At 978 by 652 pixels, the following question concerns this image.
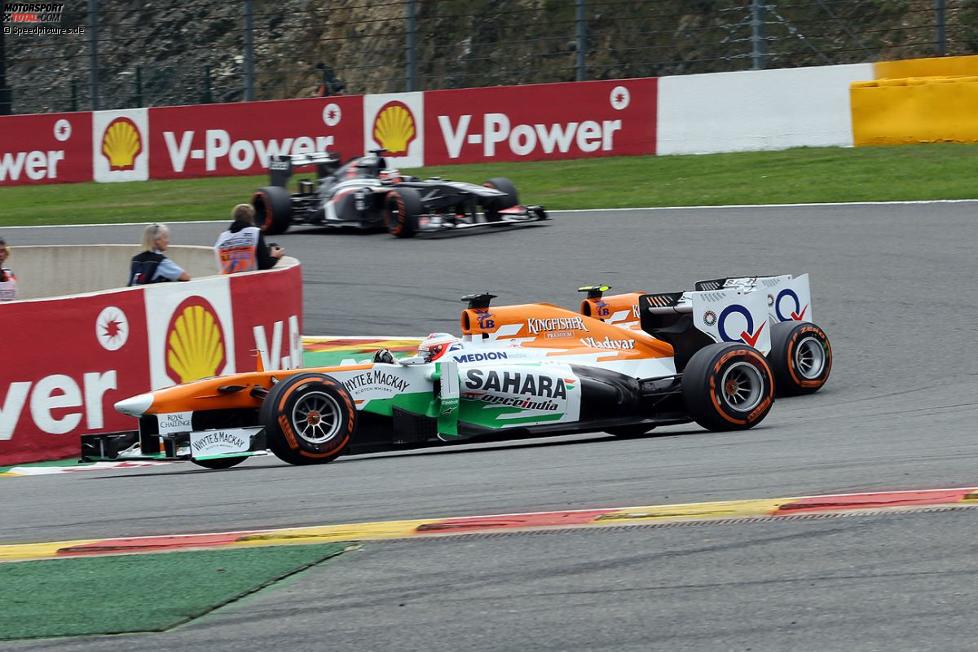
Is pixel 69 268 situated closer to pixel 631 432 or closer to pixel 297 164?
pixel 297 164

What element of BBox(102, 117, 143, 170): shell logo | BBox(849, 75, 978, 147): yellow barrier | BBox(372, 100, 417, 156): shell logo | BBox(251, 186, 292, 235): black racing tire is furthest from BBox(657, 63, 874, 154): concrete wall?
BBox(102, 117, 143, 170): shell logo

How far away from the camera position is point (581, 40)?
2166 cm

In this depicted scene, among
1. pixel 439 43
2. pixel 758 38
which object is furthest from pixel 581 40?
pixel 439 43

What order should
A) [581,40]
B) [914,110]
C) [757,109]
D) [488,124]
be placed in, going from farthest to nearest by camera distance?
[581,40]
[488,124]
[757,109]
[914,110]

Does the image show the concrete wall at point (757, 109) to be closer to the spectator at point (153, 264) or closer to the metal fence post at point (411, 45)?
the metal fence post at point (411, 45)

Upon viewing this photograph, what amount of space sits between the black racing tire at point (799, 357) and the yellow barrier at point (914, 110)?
956 cm

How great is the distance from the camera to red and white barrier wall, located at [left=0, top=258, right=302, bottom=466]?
9.23 m

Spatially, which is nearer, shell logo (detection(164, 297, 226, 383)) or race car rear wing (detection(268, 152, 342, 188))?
shell logo (detection(164, 297, 226, 383))

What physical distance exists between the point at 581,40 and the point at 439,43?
566cm

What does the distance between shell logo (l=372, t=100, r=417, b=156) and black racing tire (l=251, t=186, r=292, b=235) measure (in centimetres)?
387

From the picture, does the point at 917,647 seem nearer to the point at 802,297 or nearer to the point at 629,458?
the point at 629,458

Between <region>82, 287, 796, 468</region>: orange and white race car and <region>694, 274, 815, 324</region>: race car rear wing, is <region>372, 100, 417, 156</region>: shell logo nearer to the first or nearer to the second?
<region>694, 274, 815, 324</region>: race car rear wing

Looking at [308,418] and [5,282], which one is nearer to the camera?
[308,418]

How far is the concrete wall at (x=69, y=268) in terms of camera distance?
52.2ft
